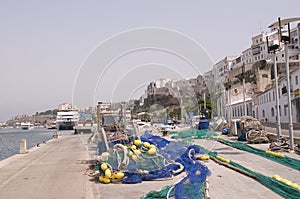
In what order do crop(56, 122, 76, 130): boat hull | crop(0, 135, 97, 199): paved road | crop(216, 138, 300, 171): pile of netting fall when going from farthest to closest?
1. crop(56, 122, 76, 130): boat hull
2. crop(216, 138, 300, 171): pile of netting
3. crop(0, 135, 97, 199): paved road

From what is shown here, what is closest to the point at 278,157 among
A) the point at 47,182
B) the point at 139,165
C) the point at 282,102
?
the point at 139,165

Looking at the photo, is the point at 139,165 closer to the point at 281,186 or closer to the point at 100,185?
the point at 100,185

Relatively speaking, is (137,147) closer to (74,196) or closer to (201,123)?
(74,196)

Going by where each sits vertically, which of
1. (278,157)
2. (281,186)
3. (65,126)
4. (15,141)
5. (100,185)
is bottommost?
(15,141)

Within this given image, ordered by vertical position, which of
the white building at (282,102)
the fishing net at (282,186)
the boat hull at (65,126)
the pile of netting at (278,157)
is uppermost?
the white building at (282,102)

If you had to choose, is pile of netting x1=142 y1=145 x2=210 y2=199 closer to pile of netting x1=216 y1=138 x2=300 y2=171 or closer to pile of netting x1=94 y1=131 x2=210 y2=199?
pile of netting x1=94 y1=131 x2=210 y2=199

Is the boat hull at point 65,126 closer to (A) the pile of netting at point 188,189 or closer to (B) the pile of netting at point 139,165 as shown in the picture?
(B) the pile of netting at point 139,165

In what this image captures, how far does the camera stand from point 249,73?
286ft

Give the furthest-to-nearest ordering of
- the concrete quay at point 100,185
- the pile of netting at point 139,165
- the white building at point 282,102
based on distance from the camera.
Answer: the white building at point 282,102 < the pile of netting at point 139,165 < the concrete quay at point 100,185

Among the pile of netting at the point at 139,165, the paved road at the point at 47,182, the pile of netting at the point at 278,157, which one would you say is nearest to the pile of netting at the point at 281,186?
the pile of netting at the point at 139,165

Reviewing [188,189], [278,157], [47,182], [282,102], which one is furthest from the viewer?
[282,102]

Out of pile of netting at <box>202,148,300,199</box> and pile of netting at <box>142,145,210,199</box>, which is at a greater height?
pile of netting at <box>142,145,210,199</box>

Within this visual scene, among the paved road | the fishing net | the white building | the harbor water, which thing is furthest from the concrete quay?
the white building

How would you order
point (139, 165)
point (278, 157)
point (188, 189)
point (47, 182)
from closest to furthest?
point (188, 189) → point (47, 182) → point (139, 165) → point (278, 157)
